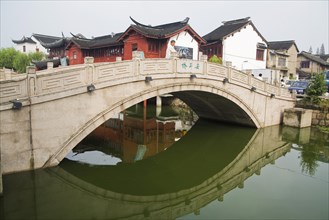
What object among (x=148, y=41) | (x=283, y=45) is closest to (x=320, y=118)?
(x=148, y=41)

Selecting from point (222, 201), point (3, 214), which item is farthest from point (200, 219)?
point (3, 214)

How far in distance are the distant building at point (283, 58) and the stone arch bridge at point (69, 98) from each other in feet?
78.8

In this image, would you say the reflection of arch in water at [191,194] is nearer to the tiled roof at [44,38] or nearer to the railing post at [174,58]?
the railing post at [174,58]

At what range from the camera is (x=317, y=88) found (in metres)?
16.0

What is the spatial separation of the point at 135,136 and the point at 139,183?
19.8 ft

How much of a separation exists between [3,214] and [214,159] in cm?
714

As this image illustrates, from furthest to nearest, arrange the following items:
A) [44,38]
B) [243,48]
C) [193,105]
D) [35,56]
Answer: [44,38]
[35,56]
[243,48]
[193,105]

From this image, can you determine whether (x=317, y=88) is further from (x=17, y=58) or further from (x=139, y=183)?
(x=17, y=58)

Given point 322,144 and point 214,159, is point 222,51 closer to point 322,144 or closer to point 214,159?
point 322,144

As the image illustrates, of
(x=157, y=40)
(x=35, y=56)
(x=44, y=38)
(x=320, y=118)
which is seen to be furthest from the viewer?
(x=44, y=38)

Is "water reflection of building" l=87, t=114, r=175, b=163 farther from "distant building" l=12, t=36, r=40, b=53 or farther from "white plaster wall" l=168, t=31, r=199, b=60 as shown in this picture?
"distant building" l=12, t=36, r=40, b=53

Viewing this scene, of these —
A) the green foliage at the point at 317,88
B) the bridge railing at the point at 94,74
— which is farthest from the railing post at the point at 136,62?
the green foliage at the point at 317,88

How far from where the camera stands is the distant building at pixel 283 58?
33.1 m

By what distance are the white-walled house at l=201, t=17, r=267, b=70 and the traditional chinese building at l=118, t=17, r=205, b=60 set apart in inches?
216
